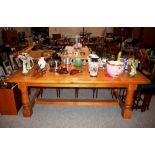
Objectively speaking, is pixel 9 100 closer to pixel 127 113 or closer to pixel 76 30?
pixel 127 113

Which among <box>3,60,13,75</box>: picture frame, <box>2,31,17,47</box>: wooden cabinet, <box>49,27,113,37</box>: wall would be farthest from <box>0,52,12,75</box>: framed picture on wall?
<box>49,27,113,37</box>: wall

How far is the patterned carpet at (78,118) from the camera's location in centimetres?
238

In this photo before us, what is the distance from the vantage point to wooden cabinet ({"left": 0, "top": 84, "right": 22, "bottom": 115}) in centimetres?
240

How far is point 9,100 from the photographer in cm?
245

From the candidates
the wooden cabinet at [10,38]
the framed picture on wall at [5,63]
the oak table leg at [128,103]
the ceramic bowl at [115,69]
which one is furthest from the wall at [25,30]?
the oak table leg at [128,103]

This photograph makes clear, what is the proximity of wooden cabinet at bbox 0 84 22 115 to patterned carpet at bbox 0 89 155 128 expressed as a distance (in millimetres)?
90

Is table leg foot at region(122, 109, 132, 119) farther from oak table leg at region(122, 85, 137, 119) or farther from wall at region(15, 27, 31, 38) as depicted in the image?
wall at region(15, 27, 31, 38)

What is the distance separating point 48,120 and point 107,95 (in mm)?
1371

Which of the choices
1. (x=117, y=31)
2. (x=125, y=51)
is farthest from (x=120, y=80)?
(x=117, y=31)

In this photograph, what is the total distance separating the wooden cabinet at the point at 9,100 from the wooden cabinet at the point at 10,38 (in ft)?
10.5

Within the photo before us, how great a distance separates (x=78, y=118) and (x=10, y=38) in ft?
13.7

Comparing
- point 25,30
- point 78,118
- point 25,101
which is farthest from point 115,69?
point 25,30
